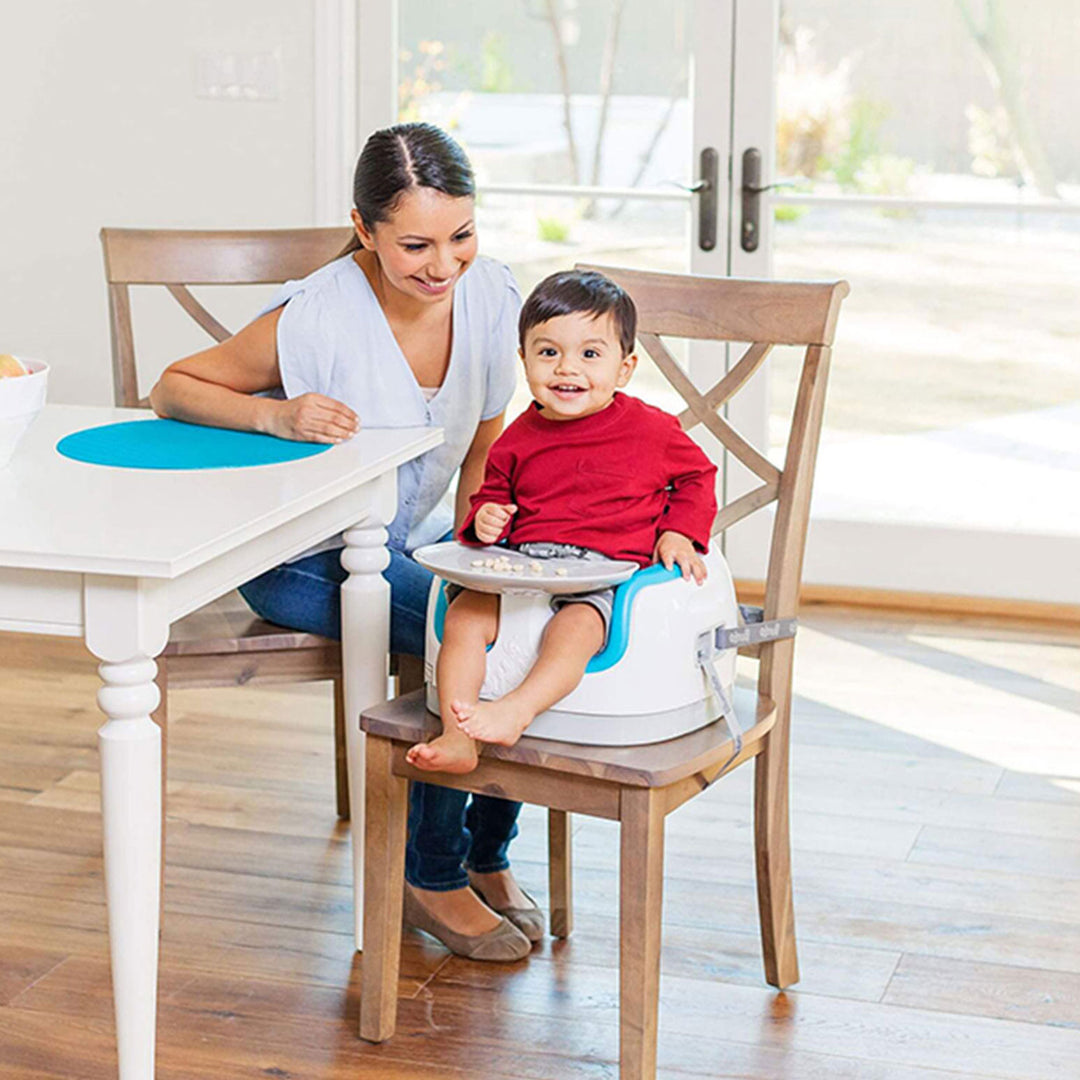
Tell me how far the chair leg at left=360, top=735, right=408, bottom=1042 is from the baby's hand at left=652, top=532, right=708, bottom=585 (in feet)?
1.22

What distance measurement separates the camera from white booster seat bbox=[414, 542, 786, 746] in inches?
70.4

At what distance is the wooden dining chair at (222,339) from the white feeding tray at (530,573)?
0.43 m

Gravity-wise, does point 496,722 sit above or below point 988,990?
above

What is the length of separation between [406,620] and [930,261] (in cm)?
207

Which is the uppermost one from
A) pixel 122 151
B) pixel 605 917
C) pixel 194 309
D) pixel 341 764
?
pixel 122 151

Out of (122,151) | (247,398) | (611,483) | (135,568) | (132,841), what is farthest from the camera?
(122,151)

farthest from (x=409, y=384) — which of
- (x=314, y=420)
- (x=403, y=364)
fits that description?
(x=314, y=420)

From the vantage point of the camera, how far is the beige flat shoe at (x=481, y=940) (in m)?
2.24

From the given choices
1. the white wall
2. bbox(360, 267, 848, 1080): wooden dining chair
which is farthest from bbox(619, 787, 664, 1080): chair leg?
the white wall

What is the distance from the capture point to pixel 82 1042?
2.04m

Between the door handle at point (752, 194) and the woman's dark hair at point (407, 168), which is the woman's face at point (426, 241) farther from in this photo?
the door handle at point (752, 194)

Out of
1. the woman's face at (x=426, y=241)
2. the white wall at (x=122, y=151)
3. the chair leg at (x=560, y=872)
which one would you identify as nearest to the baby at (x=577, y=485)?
the woman's face at (x=426, y=241)

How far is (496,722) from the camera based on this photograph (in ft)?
5.80

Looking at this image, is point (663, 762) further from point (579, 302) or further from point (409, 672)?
point (409, 672)
